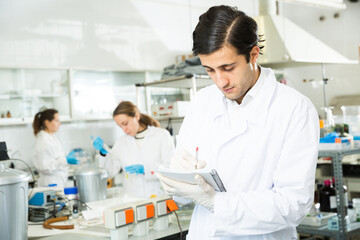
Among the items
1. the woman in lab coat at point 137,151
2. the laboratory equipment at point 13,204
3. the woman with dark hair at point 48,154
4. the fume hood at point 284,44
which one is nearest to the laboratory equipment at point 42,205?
the laboratory equipment at point 13,204

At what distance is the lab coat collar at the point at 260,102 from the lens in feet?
4.58

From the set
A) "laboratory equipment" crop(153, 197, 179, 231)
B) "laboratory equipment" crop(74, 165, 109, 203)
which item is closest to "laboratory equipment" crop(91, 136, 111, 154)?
"laboratory equipment" crop(74, 165, 109, 203)

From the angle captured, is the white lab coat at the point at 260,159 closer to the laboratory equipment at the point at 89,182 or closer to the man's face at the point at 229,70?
the man's face at the point at 229,70

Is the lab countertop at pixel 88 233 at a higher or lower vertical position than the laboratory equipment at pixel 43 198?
lower

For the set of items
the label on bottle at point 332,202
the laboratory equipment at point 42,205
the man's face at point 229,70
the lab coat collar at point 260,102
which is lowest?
the label on bottle at point 332,202

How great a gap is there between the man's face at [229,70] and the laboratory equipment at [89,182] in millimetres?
1425

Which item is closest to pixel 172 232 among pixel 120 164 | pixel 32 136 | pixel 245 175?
pixel 245 175

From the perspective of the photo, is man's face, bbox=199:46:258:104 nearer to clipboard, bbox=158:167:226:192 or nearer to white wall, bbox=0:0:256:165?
clipboard, bbox=158:167:226:192

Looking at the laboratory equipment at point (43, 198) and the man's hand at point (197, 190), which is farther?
the laboratory equipment at point (43, 198)

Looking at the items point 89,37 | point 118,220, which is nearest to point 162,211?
point 118,220

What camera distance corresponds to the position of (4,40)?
470cm

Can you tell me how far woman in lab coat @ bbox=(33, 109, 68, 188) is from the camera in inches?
173

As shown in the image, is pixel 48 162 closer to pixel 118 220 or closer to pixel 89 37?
pixel 89 37

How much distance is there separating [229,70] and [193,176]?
37 cm
